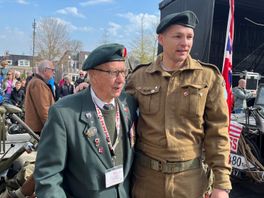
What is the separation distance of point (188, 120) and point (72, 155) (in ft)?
2.35

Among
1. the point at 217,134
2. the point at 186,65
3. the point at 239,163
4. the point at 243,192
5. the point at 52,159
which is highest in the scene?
the point at 186,65

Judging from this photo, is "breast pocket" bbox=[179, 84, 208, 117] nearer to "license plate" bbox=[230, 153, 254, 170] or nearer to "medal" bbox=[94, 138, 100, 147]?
"medal" bbox=[94, 138, 100, 147]

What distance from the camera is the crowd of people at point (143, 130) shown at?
1.75 m

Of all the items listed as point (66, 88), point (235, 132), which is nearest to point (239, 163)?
point (235, 132)

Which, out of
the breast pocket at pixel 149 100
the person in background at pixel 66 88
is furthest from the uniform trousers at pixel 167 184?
the person in background at pixel 66 88

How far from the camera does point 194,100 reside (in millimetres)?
2004

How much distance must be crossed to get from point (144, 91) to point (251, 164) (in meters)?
2.54

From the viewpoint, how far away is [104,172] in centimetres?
179

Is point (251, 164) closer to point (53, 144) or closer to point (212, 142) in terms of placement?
point (212, 142)

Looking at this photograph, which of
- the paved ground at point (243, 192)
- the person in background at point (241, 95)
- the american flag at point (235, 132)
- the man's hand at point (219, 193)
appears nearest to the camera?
the man's hand at point (219, 193)

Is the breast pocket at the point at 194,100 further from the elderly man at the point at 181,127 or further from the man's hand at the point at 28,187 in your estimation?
the man's hand at the point at 28,187

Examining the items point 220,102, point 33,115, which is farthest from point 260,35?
point 220,102

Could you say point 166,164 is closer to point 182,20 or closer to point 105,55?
point 105,55

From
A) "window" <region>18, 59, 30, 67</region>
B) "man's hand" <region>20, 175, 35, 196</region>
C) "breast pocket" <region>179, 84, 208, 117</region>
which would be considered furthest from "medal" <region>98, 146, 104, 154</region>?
"window" <region>18, 59, 30, 67</region>
